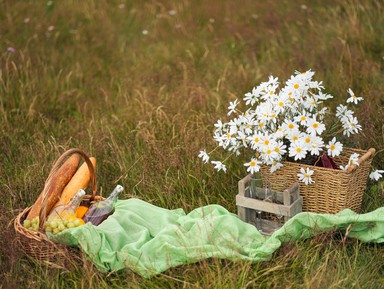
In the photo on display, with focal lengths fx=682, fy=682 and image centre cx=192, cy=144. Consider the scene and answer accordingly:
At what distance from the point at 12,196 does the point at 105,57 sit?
2717mm

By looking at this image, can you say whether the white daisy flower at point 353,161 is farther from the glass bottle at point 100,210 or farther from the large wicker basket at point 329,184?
the glass bottle at point 100,210

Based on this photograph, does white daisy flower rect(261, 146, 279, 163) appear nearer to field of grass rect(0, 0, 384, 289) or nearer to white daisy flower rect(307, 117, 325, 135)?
white daisy flower rect(307, 117, 325, 135)

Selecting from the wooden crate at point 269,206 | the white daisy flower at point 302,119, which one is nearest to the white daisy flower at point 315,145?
the white daisy flower at point 302,119

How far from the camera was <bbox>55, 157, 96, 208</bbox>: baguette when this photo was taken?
149 inches

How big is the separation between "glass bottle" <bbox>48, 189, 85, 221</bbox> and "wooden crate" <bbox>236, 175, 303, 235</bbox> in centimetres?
85

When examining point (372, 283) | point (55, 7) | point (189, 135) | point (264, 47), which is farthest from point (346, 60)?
point (55, 7)

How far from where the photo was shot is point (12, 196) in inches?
165

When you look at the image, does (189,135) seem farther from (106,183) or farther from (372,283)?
(372,283)

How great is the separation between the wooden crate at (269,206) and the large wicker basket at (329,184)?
70 mm

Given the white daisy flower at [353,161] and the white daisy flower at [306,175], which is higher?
the white daisy flower at [353,161]

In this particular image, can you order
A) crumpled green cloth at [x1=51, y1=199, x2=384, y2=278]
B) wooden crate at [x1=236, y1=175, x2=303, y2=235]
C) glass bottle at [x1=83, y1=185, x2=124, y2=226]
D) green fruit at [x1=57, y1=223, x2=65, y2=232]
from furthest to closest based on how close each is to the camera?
1. glass bottle at [x1=83, y1=185, x2=124, y2=226]
2. wooden crate at [x1=236, y1=175, x2=303, y2=235]
3. green fruit at [x1=57, y1=223, x2=65, y2=232]
4. crumpled green cloth at [x1=51, y1=199, x2=384, y2=278]

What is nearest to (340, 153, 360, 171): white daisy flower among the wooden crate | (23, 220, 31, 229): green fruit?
the wooden crate

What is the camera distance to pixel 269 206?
3619 millimetres

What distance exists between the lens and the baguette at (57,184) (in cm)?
364
